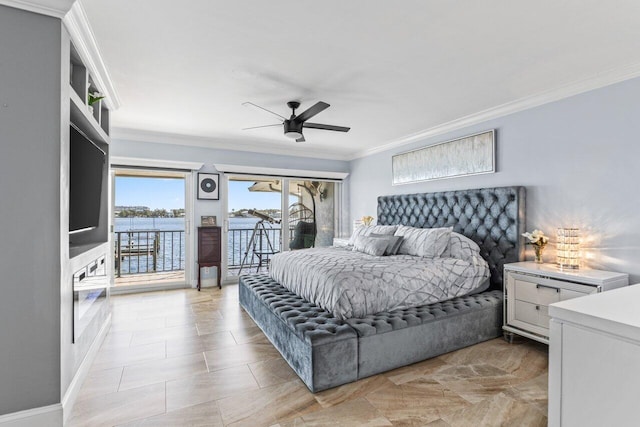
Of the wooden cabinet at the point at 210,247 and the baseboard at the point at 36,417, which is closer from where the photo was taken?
the baseboard at the point at 36,417

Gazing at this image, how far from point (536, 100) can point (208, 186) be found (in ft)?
15.5

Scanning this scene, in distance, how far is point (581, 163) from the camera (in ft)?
10.1

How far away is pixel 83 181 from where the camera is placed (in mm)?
2518

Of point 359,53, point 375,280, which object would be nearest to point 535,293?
point 375,280

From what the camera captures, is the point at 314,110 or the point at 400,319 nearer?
the point at 400,319

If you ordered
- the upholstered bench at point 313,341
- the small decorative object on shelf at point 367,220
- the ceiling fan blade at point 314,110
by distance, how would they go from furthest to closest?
the small decorative object on shelf at point 367,220
the ceiling fan blade at point 314,110
the upholstered bench at point 313,341

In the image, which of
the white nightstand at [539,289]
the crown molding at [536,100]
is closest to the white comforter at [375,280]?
the white nightstand at [539,289]

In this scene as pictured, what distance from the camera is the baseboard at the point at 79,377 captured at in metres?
1.93

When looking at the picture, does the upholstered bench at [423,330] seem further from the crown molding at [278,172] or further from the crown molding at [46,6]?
the crown molding at [278,172]

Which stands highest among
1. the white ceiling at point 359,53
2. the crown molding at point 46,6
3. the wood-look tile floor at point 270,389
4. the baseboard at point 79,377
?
the white ceiling at point 359,53

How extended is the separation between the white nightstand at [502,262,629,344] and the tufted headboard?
1.18 ft

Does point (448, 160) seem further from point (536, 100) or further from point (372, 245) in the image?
point (372, 245)

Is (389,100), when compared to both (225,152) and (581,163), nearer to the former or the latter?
(581,163)

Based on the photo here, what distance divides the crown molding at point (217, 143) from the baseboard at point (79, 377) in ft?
9.77
